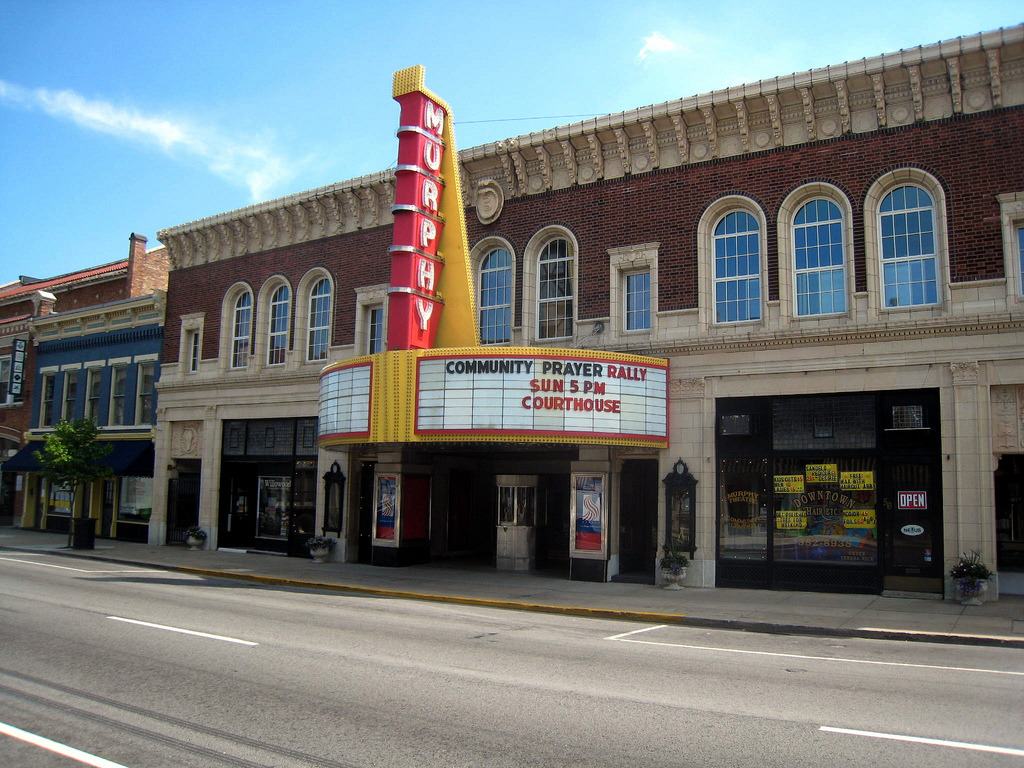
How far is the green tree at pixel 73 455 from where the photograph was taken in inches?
1080

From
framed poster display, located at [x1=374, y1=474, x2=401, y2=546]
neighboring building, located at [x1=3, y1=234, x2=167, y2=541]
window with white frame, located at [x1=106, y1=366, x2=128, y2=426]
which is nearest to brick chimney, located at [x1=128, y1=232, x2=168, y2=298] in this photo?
neighboring building, located at [x1=3, y1=234, x2=167, y2=541]

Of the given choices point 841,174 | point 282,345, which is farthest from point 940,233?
point 282,345

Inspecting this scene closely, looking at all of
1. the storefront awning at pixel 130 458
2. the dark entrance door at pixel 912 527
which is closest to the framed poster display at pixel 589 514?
the dark entrance door at pixel 912 527

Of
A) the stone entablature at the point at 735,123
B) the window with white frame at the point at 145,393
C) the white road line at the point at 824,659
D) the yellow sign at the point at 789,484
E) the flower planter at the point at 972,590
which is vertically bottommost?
the white road line at the point at 824,659

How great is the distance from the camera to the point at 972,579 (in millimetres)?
14867

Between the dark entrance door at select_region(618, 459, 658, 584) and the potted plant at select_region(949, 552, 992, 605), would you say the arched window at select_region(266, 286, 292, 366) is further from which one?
the potted plant at select_region(949, 552, 992, 605)

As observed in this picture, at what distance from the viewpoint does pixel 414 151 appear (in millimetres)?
19922

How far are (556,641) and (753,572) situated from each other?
746 centimetres

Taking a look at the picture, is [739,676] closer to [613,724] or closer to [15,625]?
[613,724]

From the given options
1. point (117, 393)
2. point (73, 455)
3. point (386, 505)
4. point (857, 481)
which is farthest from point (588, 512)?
point (117, 393)

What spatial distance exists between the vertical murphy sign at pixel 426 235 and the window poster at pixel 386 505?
488 centimetres

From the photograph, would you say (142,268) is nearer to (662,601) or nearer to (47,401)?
(47,401)

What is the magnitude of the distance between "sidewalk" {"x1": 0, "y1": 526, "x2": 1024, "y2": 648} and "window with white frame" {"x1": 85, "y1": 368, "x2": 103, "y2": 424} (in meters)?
10.4

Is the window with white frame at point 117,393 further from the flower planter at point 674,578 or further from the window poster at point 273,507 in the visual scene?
the flower planter at point 674,578
